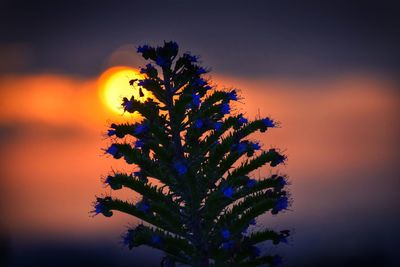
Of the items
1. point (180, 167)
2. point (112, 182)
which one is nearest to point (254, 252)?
point (180, 167)

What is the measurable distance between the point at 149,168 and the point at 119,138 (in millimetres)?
1852

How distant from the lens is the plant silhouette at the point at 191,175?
102 ft

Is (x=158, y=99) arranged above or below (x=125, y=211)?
above

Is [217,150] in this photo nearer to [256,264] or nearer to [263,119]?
[263,119]

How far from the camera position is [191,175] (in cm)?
3127

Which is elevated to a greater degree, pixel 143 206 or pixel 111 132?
pixel 111 132

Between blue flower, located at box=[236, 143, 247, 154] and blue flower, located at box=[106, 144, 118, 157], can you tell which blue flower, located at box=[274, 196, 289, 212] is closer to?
blue flower, located at box=[236, 143, 247, 154]

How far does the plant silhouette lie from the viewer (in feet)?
102

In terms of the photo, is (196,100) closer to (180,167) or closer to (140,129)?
(140,129)

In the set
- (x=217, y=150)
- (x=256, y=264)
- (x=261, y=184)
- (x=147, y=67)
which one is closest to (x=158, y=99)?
(x=147, y=67)

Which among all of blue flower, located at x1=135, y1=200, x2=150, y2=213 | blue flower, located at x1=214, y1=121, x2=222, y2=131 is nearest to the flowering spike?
blue flower, located at x1=214, y1=121, x2=222, y2=131

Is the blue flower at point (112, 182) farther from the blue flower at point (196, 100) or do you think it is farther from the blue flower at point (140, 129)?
the blue flower at point (196, 100)

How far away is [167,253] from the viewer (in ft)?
105

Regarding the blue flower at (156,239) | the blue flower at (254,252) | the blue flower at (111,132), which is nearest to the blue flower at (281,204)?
the blue flower at (254,252)
